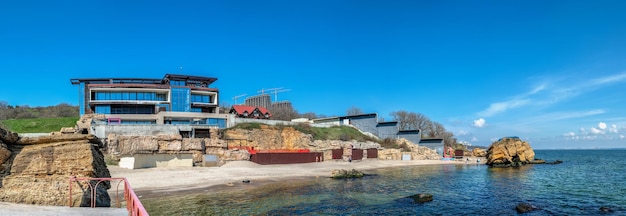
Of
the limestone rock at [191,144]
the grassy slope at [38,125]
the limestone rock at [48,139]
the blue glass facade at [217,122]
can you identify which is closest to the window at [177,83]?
the blue glass facade at [217,122]

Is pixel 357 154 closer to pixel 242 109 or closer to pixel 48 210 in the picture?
pixel 242 109

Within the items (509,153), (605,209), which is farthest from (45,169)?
(509,153)

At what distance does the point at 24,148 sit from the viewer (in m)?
11.9

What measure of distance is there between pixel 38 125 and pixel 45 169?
171 feet

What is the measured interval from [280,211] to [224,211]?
3.29 m

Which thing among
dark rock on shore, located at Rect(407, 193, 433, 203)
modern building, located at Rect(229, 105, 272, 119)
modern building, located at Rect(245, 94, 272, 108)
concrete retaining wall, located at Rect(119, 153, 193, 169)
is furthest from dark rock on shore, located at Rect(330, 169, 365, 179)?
modern building, located at Rect(245, 94, 272, 108)

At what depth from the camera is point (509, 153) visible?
207 ft

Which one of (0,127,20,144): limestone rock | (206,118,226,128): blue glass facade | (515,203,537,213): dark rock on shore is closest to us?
(0,127,20,144): limestone rock

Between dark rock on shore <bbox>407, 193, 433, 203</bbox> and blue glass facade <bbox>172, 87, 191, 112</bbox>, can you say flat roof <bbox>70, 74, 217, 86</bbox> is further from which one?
dark rock on shore <bbox>407, 193, 433, 203</bbox>

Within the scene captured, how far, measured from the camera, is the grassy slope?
49844 millimetres

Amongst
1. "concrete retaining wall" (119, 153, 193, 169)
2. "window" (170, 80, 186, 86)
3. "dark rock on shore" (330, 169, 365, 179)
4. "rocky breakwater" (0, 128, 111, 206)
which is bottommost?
"dark rock on shore" (330, 169, 365, 179)

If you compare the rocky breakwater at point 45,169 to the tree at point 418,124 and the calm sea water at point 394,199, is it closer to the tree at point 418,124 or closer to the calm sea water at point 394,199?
the calm sea water at point 394,199

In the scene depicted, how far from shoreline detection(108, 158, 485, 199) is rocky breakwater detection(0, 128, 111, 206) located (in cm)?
1323

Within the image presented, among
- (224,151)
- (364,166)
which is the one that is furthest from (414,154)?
(224,151)
